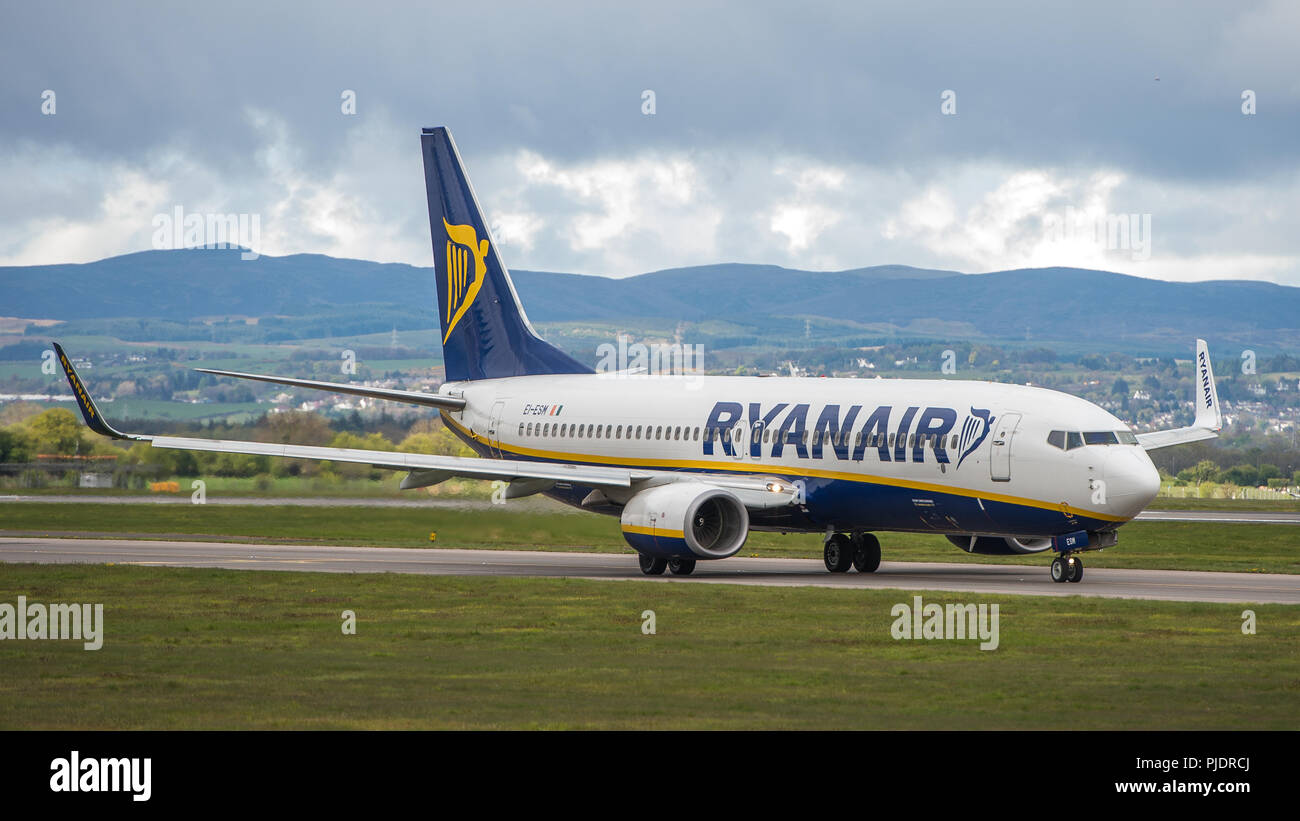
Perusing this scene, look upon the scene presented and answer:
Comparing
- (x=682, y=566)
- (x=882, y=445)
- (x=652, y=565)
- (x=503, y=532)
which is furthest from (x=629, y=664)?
(x=503, y=532)

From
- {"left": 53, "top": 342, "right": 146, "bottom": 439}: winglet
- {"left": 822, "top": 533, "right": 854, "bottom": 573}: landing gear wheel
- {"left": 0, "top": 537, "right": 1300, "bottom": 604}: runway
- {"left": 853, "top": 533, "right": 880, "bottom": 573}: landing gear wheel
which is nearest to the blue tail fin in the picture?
{"left": 0, "top": 537, "right": 1300, "bottom": 604}: runway

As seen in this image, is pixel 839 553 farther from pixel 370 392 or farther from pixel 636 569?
pixel 370 392

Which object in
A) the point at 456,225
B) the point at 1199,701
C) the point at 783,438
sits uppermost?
the point at 456,225

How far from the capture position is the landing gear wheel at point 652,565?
3678cm

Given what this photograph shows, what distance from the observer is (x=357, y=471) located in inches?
2227

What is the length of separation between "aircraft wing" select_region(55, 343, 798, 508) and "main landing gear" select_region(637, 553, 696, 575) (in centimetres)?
185

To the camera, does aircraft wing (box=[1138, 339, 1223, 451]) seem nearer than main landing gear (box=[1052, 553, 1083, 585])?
No

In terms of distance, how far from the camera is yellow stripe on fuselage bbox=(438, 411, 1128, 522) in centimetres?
3269

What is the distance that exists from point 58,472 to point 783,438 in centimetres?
4439

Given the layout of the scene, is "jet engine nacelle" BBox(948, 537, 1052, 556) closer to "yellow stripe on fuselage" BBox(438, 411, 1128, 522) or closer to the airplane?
the airplane

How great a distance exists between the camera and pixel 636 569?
38.9 metres
